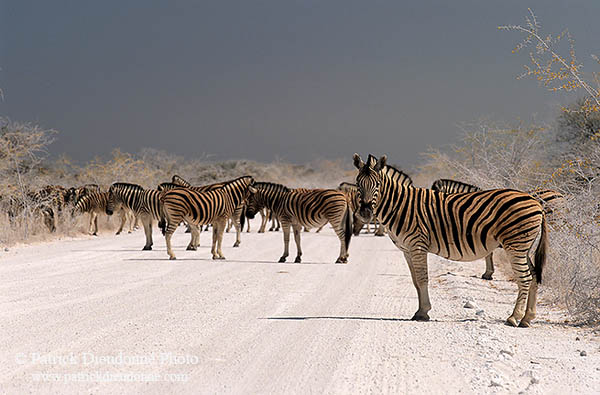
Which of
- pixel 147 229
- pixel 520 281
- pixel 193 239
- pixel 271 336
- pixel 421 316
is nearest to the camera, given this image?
pixel 271 336

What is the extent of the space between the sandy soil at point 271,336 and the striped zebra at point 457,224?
597 millimetres

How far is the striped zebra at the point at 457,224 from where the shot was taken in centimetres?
805

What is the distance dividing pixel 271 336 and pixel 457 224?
2944mm

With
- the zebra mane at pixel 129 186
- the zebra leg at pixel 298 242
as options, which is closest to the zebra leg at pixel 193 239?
the zebra mane at pixel 129 186

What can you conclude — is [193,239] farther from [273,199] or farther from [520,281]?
[520,281]

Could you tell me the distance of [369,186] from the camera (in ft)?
28.1

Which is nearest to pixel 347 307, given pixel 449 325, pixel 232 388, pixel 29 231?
pixel 449 325

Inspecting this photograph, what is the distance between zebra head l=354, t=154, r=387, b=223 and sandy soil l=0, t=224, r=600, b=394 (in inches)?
57.4

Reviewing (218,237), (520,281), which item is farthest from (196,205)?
(520,281)

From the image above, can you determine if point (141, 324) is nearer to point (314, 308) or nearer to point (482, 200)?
point (314, 308)

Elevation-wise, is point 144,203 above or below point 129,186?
below

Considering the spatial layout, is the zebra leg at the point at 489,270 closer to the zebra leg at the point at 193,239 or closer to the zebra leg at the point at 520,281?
the zebra leg at the point at 520,281

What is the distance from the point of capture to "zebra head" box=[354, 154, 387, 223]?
8.55 metres

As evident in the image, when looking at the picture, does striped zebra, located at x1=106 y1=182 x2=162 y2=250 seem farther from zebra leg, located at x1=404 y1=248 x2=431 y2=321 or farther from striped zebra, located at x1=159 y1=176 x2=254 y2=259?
zebra leg, located at x1=404 y1=248 x2=431 y2=321
